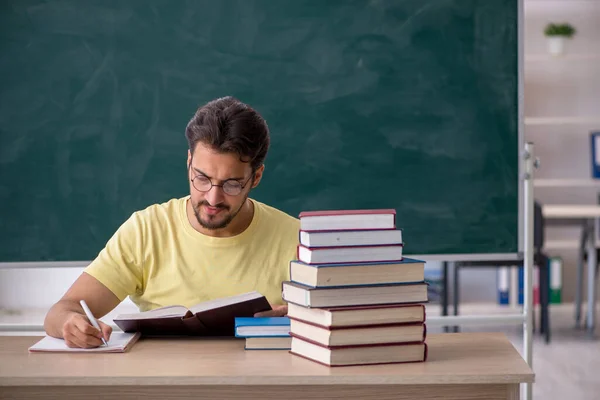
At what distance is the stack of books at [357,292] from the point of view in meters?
1.63

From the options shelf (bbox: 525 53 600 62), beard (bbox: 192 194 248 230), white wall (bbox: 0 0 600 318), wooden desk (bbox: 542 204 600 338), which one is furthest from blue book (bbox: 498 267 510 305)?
beard (bbox: 192 194 248 230)

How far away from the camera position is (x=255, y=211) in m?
2.31

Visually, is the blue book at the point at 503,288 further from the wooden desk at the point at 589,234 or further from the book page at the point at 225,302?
the book page at the point at 225,302

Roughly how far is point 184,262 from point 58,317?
0.40m

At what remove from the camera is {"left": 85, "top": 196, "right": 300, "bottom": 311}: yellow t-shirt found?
2.20 meters

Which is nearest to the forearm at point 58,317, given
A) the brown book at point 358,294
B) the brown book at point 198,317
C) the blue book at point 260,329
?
the brown book at point 198,317

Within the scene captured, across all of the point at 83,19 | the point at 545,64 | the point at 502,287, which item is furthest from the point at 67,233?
the point at 545,64

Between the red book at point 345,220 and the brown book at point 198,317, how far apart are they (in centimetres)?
25

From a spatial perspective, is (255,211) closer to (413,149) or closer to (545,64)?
(413,149)

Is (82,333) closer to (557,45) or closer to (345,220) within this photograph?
(345,220)

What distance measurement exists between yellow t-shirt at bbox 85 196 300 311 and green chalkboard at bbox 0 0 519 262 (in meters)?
0.63

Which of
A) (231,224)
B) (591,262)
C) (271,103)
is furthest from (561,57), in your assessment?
(231,224)

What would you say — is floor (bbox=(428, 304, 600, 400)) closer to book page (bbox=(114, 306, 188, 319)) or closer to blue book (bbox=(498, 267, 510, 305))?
blue book (bbox=(498, 267, 510, 305))

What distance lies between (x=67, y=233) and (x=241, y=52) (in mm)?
812
